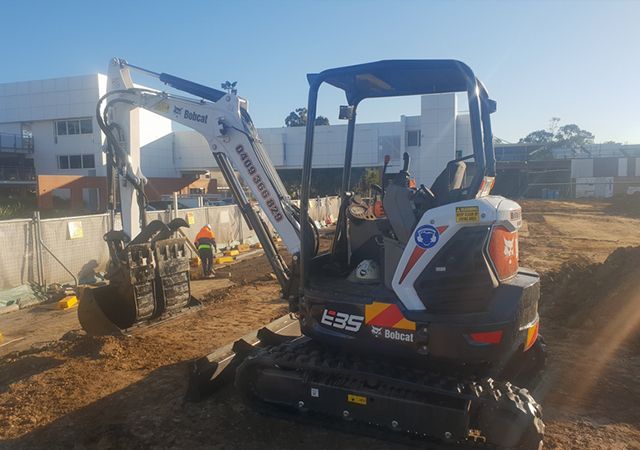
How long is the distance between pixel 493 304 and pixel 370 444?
161 centimetres

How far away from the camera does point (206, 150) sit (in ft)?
160

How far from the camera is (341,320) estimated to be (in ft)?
14.6

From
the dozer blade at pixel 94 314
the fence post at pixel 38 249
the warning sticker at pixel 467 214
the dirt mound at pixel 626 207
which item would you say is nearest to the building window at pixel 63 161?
the fence post at pixel 38 249

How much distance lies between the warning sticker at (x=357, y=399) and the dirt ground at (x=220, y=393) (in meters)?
0.51

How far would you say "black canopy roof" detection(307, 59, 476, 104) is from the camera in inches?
168

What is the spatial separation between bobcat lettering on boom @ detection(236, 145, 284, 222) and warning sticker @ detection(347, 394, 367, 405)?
2.24 metres

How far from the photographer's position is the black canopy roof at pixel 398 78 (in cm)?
426

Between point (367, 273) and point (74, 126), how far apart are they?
138 feet

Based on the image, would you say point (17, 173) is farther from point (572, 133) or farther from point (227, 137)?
point (572, 133)

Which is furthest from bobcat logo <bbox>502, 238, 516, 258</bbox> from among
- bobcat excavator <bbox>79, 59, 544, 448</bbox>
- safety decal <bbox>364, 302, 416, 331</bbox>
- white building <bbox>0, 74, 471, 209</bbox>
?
white building <bbox>0, 74, 471, 209</bbox>

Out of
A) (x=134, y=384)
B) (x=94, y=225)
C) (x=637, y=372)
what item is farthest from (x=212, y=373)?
(x=94, y=225)

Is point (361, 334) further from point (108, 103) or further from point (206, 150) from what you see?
point (206, 150)

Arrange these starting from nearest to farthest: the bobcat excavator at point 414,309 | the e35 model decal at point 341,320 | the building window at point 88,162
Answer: the bobcat excavator at point 414,309
the e35 model decal at point 341,320
the building window at point 88,162

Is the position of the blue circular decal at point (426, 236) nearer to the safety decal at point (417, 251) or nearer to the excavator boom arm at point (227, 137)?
the safety decal at point (417, 251)
